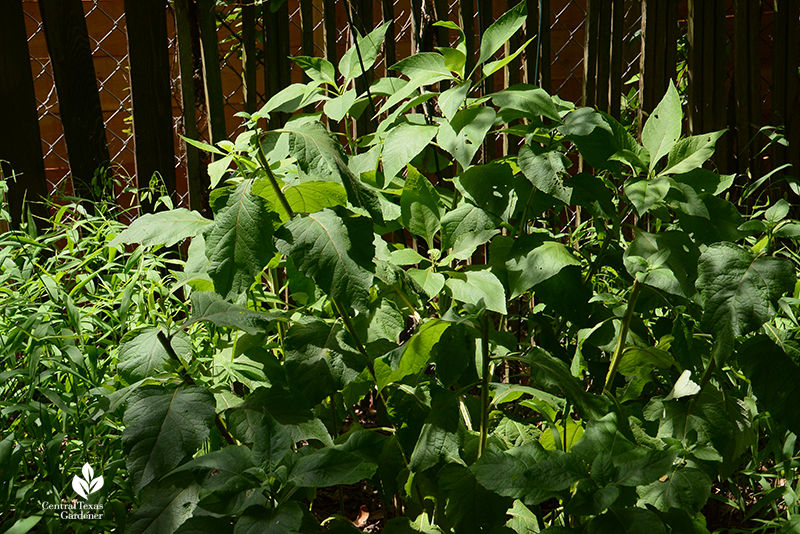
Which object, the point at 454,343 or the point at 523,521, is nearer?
the point at 454,343

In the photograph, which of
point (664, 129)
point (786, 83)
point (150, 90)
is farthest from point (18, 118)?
point (786, 83)

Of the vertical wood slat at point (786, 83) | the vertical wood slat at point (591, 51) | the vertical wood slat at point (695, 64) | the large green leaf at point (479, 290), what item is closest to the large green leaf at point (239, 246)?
the large green leaf at point (479, 290)

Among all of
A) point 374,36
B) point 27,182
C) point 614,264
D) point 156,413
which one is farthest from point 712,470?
point 27,182

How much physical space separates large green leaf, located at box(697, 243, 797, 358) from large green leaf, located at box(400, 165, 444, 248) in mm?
503

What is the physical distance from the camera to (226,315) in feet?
3.46

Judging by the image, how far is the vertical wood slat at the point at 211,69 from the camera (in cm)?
261

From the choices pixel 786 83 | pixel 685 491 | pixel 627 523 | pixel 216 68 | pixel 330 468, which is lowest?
pixel 786 83

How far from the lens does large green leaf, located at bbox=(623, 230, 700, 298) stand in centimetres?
108

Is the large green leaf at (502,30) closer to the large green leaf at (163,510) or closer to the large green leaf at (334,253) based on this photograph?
the large green leaf at (334,253)

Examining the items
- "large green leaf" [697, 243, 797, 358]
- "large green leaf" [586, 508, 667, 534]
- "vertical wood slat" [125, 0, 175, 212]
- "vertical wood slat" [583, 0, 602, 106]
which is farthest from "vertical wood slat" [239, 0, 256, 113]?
"large green leaf" [586, 508, 667, 534]

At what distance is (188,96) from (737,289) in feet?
7.76

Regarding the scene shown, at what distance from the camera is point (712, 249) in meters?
1.02

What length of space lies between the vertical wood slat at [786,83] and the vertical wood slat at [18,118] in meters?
3.56

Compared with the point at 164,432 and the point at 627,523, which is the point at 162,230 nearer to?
the point at 164,432
